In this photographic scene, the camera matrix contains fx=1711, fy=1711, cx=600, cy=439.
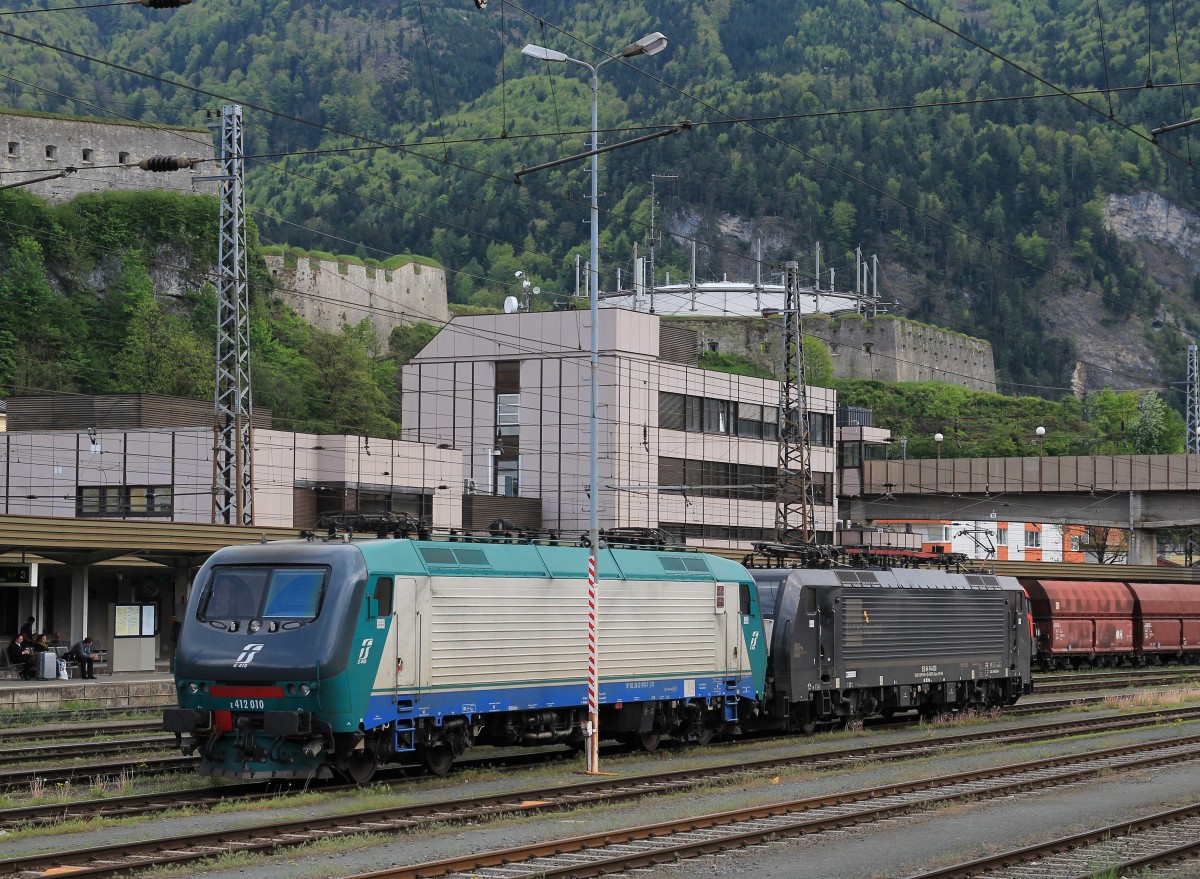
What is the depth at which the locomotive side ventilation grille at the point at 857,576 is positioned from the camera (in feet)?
105

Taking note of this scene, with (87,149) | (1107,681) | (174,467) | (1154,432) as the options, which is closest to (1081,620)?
Result: (1107,681)

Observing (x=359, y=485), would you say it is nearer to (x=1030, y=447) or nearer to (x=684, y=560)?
(x=684, y=560)

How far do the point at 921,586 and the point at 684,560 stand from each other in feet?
27.8

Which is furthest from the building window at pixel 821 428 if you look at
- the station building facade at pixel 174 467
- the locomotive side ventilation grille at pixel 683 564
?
the locomotive side ventilation grille at pixel 683 564

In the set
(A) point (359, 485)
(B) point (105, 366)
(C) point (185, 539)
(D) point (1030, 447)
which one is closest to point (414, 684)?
(C) point (185, 539)

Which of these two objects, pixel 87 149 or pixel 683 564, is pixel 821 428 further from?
pixel 683 564

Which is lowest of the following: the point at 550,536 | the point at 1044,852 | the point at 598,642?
the point at 1044,852

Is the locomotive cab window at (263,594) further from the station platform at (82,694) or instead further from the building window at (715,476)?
the building window at (715,476)

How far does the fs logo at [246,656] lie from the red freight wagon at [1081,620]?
127ft

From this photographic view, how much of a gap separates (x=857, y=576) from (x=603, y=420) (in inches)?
1706

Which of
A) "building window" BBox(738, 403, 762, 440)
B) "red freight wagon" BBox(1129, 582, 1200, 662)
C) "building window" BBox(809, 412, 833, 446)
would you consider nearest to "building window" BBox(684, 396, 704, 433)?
"building window" BBox(738, 403, 762, 440)

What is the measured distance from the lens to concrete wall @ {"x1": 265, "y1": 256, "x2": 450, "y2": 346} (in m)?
143

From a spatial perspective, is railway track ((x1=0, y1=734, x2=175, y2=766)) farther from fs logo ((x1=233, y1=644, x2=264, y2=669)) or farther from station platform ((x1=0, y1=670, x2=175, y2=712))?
station platform ((x1=0, y1=670, x2=175, y2=712))

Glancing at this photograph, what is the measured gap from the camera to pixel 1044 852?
17062 mm
